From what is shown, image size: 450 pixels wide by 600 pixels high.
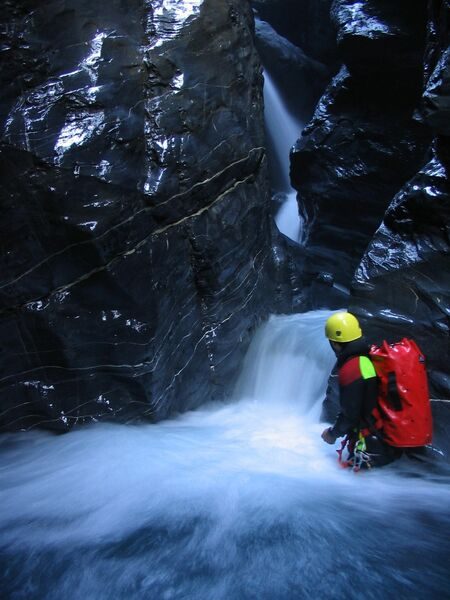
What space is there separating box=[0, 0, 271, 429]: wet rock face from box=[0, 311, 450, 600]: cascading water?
0.60 meters

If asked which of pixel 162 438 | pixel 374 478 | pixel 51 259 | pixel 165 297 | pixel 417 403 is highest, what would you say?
pixel 51 259

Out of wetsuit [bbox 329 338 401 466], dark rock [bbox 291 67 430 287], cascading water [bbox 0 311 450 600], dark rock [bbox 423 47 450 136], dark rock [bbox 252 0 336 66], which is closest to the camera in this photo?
cascading water [bbox 0 311 450 600]

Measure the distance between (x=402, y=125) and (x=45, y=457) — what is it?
8573 millimetres

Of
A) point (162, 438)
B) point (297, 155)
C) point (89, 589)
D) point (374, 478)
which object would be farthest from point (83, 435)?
point (297, 155)

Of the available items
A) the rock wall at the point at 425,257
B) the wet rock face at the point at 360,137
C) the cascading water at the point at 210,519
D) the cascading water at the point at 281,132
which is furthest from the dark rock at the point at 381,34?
the cascading water at the point at 210,519

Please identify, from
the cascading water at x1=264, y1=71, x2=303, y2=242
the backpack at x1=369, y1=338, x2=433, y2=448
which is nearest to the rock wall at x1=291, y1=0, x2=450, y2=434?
the backpack at x1=369, y1=338, x2=433, y2=448

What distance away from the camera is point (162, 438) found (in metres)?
4.63

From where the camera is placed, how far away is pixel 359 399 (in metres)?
3.41

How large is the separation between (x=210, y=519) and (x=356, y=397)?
1.45 meters

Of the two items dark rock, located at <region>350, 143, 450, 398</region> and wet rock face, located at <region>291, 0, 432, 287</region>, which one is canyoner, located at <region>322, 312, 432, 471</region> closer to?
dark rock, located at <region>350, 143, 450, 398</region>

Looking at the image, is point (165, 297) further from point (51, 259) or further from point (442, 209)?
point (442, 209)

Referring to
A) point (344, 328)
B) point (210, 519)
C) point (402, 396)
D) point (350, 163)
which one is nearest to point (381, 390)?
point (402, 396)

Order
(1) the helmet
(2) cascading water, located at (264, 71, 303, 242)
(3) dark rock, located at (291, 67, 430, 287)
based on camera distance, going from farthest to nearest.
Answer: (2) cascading water, located at (264, 71, 303, 242) → (3) dark rock, located at (291, 67, 430, 287) → (1) the helmet

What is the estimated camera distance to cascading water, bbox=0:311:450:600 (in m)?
2.63
